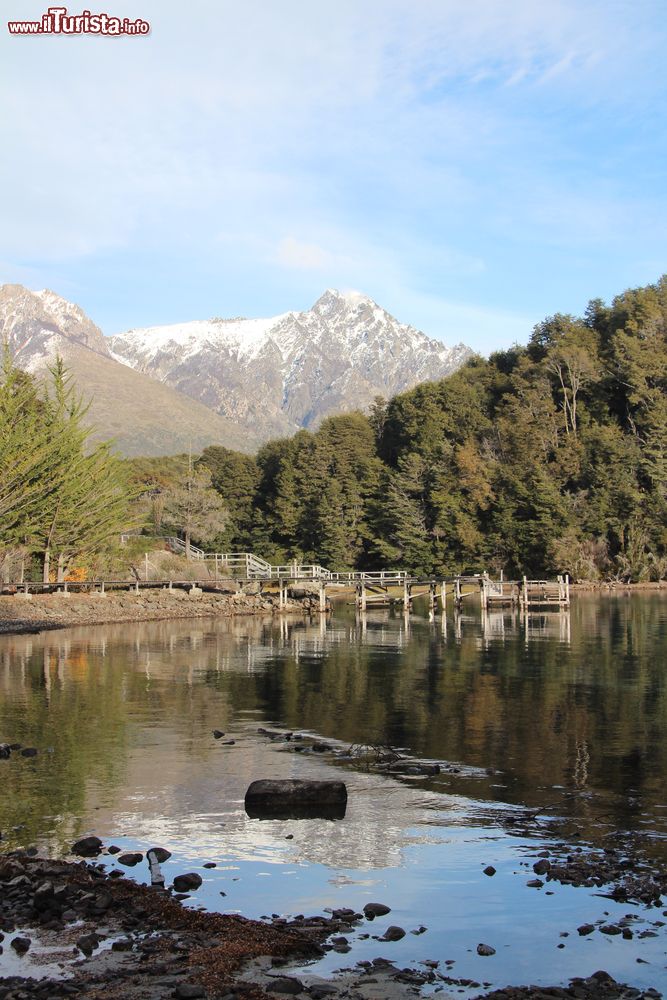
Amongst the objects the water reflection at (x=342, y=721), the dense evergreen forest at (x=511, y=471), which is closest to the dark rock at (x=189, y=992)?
the water reflection at (x=342, y=721)

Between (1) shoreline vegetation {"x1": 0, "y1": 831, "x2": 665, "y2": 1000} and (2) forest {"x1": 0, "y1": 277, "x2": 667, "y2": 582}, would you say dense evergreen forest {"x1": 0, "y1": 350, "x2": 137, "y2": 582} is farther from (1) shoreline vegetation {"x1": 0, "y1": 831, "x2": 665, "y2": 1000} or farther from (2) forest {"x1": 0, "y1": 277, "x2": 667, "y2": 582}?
(1) shoreline vegetation {"x1": 0, "y1": 831, "x2": 665, "y2": 1000}

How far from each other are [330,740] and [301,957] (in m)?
11.6

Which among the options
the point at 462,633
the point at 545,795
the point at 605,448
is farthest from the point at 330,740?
the point at 605,448

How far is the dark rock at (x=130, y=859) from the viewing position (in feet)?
41.0

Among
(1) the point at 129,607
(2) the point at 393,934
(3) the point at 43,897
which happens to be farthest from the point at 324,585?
(2) the point at 393,934

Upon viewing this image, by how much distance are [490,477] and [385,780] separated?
79.6m

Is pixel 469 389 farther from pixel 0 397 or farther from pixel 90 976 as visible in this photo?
pixel 90 976

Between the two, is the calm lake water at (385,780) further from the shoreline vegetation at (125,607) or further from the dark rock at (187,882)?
the shoreline vegetation at (125,607)

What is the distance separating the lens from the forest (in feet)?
292

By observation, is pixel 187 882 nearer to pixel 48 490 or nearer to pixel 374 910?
pixel 374 910

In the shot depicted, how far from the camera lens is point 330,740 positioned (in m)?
21.1

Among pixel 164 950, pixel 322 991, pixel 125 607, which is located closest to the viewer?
pixel 322 991

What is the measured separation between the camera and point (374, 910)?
35.7 ft

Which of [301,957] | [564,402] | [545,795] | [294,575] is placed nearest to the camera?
[301,957]
